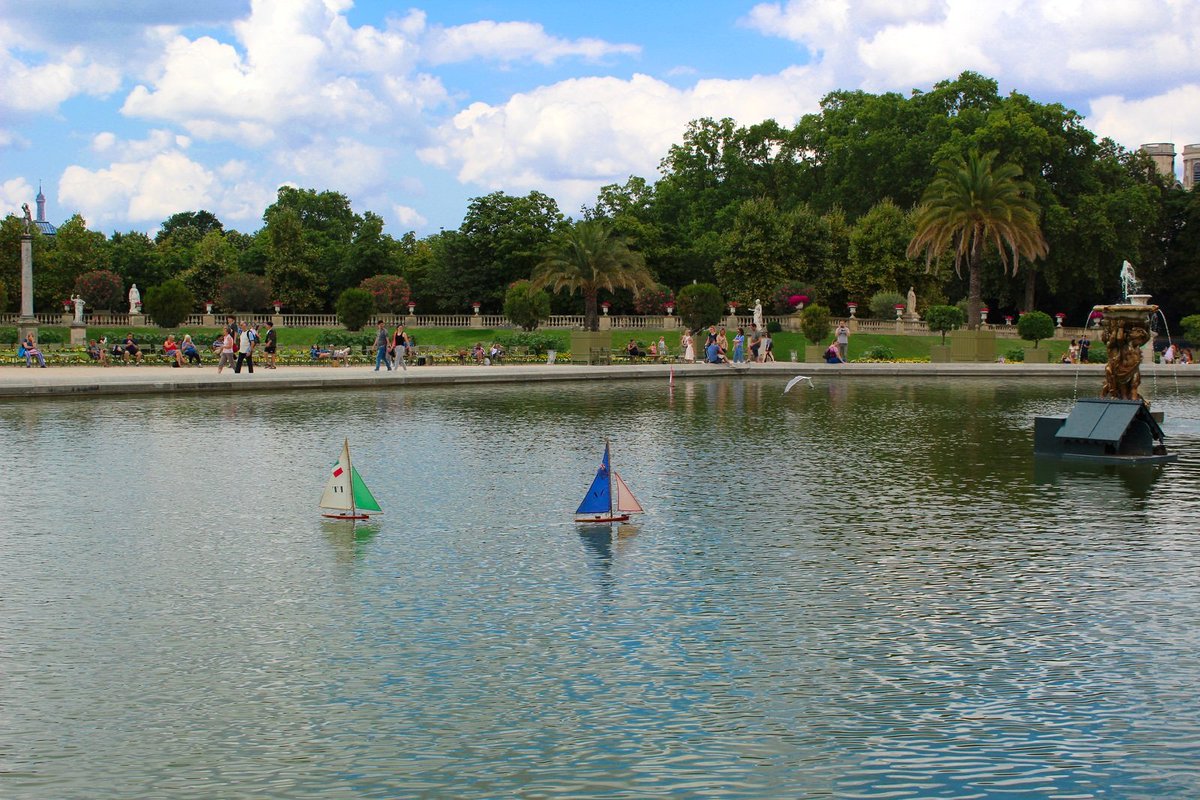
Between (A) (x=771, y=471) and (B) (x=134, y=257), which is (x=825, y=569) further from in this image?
(B) (x=134, y=257)

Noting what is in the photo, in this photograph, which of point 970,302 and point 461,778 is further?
point 970,302

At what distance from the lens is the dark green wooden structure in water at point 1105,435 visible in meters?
17.3

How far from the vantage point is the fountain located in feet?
57.0

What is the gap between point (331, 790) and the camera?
5.49 meters

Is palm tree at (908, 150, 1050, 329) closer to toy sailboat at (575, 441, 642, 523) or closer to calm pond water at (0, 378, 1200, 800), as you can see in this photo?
calm pond water at (0, 378, 1200, 800)

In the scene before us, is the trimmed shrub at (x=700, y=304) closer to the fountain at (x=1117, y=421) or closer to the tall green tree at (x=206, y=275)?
the tall green tree at (x=206, y=275)

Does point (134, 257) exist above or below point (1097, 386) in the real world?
above

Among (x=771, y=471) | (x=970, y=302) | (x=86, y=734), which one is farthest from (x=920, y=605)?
(x=970, y=302)

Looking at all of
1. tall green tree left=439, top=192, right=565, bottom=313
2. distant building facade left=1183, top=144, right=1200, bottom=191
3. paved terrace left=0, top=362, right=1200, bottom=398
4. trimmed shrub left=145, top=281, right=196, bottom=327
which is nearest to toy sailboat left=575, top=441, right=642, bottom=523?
paved terrace left=0, top=362, right=1200, bottom=398

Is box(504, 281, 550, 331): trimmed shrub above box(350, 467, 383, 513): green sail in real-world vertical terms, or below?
above

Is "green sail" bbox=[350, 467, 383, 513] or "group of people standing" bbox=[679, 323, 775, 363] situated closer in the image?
"green sail" bbox=[350, 467, 383, 513]

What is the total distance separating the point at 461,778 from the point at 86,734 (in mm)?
2068

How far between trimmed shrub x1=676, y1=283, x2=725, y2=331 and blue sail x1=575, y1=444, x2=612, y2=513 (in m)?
45.1

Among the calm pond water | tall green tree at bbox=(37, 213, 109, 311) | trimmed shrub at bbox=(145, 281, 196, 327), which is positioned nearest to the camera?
the calm pond water
